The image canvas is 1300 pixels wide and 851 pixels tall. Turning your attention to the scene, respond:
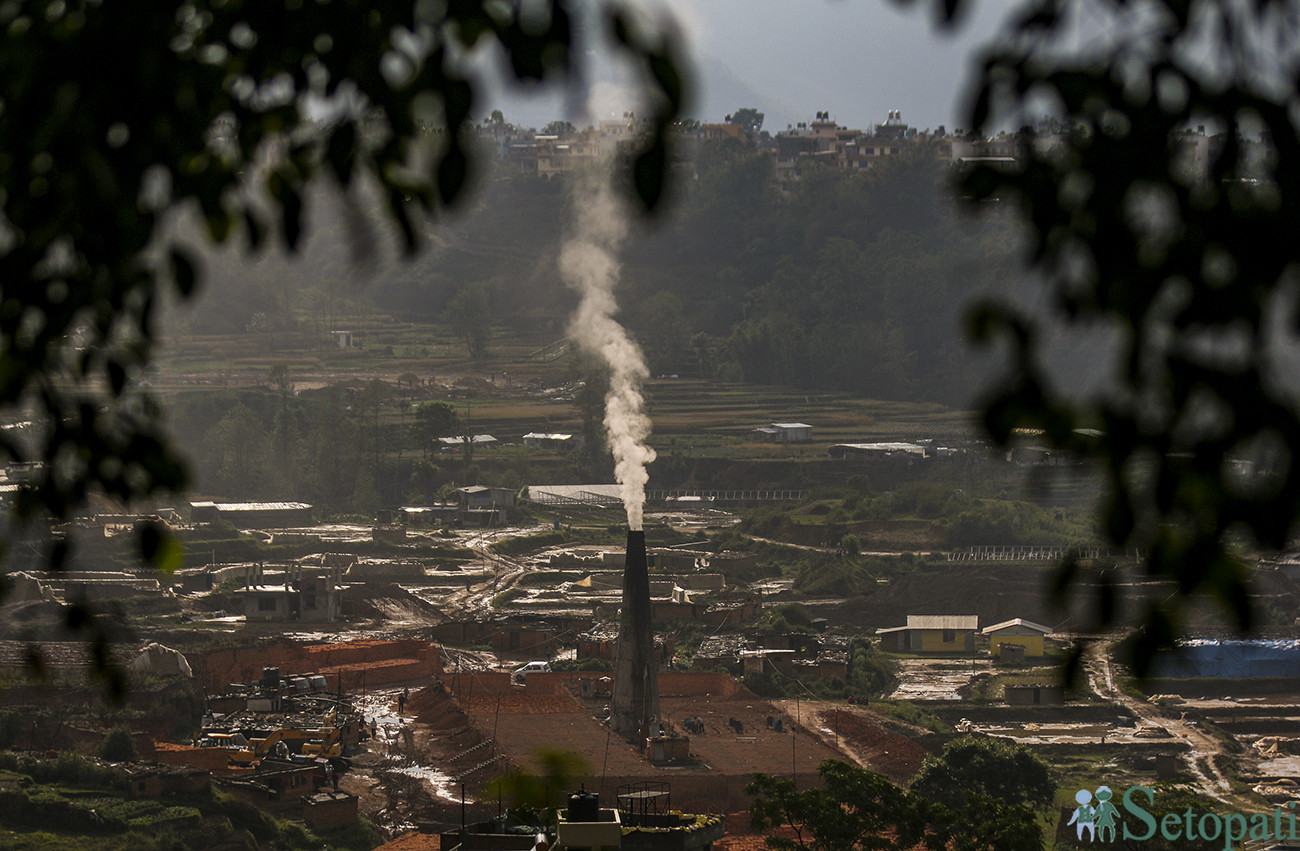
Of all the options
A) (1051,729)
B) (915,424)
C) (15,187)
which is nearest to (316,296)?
(915,424)

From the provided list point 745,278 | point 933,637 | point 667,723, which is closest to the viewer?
point 667,723

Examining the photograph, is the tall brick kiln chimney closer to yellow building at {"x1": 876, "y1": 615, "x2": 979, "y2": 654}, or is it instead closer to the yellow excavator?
the yellow excavator

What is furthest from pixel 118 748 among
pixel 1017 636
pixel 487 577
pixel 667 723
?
pixel 487 577

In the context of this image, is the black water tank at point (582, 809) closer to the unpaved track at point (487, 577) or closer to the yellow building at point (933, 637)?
the yellow building at point (933, 637)

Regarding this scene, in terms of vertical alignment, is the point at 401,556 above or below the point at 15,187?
below

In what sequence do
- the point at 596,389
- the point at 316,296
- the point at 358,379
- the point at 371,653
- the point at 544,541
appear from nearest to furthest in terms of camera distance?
the point at 371,653 < the point at 544,541 < the point at 596,389 < the point at 358,379 < the point at 316,296

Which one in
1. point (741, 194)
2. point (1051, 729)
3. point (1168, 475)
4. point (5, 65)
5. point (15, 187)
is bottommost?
point (1051, 729)

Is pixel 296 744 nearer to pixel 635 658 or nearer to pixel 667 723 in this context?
pixel 635 658

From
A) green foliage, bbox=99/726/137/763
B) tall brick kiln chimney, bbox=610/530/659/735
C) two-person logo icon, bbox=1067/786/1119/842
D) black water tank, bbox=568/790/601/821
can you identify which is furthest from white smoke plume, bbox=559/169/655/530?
black water tank, bbox=568/790/601/821

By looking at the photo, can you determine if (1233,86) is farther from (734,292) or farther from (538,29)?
(734,292)
